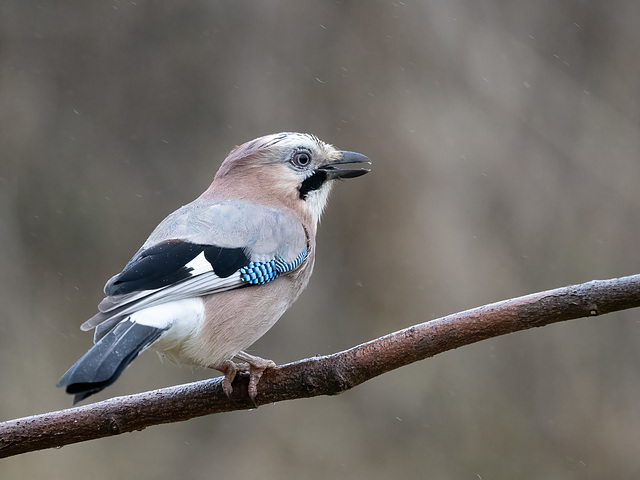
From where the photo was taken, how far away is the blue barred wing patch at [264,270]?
283cm

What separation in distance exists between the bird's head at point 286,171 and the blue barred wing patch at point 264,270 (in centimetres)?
41

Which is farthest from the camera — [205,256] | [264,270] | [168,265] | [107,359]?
[264,270]

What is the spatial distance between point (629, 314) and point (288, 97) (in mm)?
2885

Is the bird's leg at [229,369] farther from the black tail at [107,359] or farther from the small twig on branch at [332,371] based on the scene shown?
the black tail at [107,359]

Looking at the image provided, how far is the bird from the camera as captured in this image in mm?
2365

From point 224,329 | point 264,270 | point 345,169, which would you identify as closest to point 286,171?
point 345,169

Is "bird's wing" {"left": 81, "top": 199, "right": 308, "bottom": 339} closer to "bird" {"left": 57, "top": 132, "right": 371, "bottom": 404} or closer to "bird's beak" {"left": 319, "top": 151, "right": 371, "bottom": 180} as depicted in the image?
"bird" {"left": 57, "top": 132, "right": 371, "bottom": 404}

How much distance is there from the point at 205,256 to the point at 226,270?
9 cm

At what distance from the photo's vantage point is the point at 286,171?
3354mm

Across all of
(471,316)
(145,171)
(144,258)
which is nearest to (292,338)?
(145,171)

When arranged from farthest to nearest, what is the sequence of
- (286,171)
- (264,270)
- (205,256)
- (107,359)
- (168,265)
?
(286,171) → (264,270) → (205,256) → (168,265) → (107,359)

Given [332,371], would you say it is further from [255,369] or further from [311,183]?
[311,183]

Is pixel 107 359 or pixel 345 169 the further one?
pixel 345 169

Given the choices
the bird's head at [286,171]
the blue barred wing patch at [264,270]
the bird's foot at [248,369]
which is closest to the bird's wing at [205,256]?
the blue barred wing patch at [264,270]
